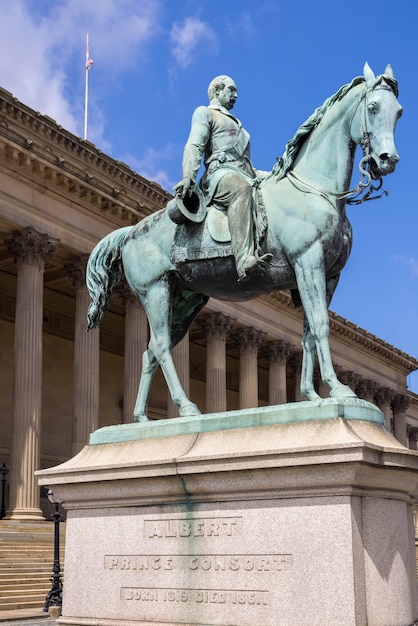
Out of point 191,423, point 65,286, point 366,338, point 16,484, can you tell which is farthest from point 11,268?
point 191,423

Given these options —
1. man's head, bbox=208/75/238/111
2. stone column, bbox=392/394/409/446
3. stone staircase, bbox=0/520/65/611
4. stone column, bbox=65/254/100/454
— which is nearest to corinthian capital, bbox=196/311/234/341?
stone column, bbox=65/254/100/454

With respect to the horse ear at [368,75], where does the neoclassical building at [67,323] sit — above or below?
above

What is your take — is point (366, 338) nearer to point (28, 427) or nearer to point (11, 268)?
point (11, 268)

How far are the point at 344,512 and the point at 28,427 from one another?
84.9ft

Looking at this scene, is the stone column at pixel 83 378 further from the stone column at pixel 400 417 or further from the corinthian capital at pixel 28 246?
the stone column at pixel 400 417

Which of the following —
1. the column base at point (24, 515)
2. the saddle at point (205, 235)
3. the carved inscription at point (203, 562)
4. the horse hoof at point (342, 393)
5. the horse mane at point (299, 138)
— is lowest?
the carved inscription at point (203, 562)

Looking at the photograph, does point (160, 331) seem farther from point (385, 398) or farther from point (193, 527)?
point (385, 398)

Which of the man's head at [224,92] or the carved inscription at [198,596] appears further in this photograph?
the man's head at [224,92]

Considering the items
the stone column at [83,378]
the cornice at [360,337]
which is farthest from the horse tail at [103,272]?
the cornice at [360,337]

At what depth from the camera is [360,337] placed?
59.8 m

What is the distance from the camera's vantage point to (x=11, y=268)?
39.6m

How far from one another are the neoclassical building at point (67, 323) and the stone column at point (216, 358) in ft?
0.20

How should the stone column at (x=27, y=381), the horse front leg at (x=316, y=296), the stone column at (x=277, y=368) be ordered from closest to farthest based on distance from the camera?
the horse front leg at (x=316, y=296)
the stone column at (x=27, y=381)
the stone column at (x=277, y=368)

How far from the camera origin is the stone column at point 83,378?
111 ft
